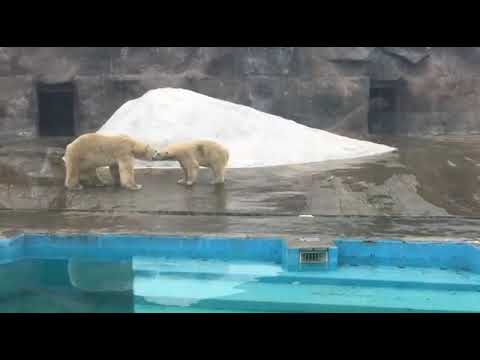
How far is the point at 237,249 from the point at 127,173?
9.73 feet

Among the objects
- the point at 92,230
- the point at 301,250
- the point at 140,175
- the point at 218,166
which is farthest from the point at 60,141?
the point at 301,250

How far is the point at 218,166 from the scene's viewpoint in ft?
27.1

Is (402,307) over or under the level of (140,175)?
under

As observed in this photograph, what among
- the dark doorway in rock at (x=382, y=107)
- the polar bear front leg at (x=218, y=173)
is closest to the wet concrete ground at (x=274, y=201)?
the polar bear front leg at (x=218, y=173)

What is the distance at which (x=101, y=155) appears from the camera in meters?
7.87

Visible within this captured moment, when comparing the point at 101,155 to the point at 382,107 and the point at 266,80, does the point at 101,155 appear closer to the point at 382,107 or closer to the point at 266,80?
the point at 266,80

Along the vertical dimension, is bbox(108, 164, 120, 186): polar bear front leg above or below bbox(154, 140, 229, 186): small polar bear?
below

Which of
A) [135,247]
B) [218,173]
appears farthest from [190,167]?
→ [135,247]

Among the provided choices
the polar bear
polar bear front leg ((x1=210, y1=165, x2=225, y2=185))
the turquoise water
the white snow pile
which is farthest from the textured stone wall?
the turquoise water

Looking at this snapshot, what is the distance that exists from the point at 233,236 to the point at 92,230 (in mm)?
1348

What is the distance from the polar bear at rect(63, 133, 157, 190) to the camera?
7.82m

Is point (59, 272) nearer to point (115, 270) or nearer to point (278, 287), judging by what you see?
point (115, 270)

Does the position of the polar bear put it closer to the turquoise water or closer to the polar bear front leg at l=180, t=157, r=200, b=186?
the polar bear front leg at l=180, t=157, r=200, b=186

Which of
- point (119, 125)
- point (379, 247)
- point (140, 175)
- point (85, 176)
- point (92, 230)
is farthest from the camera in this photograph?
point (119, 125)
